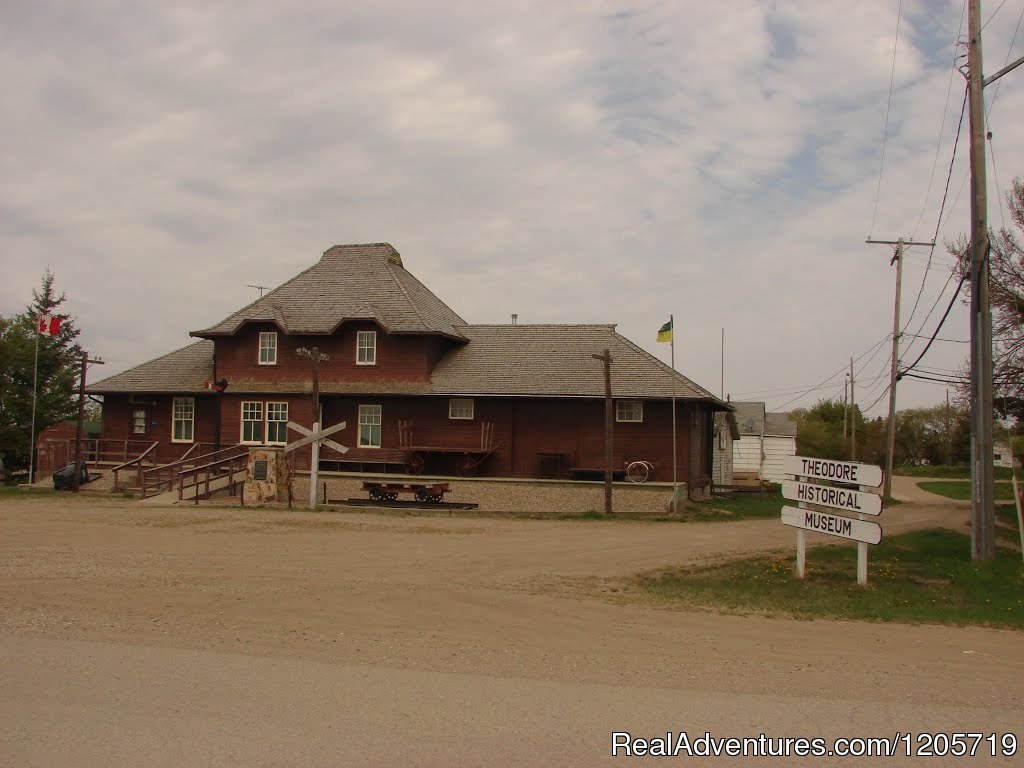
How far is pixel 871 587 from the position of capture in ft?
43.8

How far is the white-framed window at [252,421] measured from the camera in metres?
33.8

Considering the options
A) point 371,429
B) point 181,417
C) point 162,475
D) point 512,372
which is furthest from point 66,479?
point 512,372

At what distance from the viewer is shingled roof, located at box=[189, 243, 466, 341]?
33.2m

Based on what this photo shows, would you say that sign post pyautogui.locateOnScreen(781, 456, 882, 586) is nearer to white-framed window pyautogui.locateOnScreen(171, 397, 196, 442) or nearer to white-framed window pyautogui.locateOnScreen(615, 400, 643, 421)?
white-framed window pyautogui.locateOnScreen(615, 400, 643, 421)

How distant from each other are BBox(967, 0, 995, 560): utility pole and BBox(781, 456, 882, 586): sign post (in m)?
2.78

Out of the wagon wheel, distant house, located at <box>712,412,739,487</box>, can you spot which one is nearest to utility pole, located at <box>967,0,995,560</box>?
the wagon wheel

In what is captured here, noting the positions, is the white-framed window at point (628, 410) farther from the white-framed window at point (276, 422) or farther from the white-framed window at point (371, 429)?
the white-framed window at point (276, 422)

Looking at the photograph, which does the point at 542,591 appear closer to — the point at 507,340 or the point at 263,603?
the point at 263,603

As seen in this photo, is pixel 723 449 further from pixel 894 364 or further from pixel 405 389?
pixel 405 389

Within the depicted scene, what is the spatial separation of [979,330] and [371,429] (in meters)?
22.0

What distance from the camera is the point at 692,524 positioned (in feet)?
79.6

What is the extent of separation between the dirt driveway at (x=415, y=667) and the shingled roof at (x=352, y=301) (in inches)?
727

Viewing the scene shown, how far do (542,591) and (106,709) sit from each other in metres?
6.97

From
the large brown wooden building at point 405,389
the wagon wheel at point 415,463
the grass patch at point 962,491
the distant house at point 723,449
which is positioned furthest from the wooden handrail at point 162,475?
the grass patch at point 962,491
